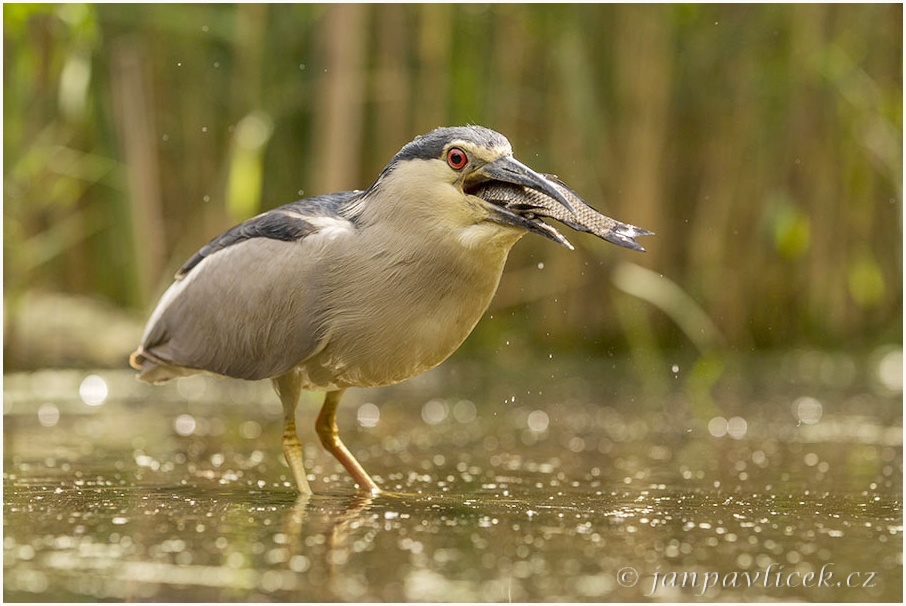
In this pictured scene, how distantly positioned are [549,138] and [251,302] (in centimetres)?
456

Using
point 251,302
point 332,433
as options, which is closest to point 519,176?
point 251,302

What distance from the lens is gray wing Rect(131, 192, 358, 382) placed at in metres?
4.58

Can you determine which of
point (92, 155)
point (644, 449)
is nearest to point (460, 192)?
point (644, 449)

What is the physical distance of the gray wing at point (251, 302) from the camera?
4582mm

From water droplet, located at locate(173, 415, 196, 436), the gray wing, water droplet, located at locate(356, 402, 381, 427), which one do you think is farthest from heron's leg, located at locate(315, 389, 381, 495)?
water droplet, located at locate(356, 402, 381, 427)

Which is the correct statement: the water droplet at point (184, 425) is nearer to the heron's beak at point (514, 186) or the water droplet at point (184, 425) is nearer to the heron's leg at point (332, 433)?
the heron's leg at point (332, 433)

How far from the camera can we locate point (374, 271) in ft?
14.5

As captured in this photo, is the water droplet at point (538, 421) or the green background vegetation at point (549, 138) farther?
the green background vegetation at point (549, 138)

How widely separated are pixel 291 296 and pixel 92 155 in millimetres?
4418

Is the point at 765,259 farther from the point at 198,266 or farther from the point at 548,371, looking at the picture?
the point at 198,266

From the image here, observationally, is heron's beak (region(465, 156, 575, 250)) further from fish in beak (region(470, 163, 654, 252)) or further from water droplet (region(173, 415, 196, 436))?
water droplet (region(173, 415, 196, 436))

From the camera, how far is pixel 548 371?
876 cm

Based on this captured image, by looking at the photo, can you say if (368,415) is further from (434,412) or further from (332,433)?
(332,433)

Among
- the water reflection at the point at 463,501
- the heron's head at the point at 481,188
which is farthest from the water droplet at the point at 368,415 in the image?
the heron's head at the point at 481,188
